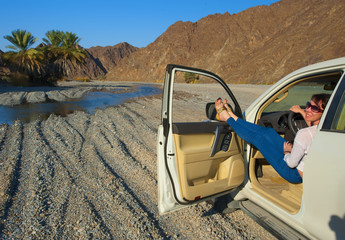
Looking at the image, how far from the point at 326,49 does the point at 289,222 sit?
53579mm

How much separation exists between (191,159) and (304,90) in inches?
80.5

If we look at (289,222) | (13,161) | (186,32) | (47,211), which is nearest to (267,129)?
(289,222)

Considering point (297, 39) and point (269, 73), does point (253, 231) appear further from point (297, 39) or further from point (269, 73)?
point (297, 39)

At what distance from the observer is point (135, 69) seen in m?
119

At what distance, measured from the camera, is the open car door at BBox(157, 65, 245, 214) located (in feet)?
7.54

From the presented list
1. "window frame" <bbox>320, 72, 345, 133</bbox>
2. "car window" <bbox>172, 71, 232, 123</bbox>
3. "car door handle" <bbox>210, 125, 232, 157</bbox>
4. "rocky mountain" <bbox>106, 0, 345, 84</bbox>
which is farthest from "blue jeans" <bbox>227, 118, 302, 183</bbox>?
"rocky mountain" <bbox>106, 0, 345, 84</bbox>

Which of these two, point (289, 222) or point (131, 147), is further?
point (131, 147)

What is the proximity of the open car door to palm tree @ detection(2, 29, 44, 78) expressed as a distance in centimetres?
4182

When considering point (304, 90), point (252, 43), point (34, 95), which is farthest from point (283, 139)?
point (252, 43)

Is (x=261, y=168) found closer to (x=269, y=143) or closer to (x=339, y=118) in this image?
(x=269, y=143)

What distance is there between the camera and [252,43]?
7525 centimetres

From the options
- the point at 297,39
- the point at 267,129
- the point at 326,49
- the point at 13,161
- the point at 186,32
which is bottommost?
the point at 13,161

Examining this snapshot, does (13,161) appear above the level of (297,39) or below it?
below

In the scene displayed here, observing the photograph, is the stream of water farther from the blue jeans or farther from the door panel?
the blue jeans
